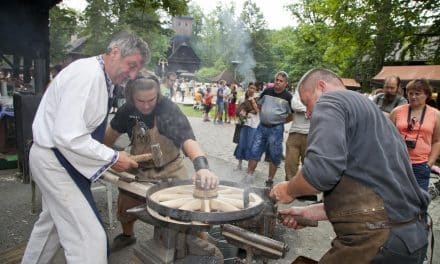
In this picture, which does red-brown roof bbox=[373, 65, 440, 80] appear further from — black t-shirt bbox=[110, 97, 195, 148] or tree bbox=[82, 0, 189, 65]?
black t-shirt bbox=[110, 97, 195, 148]

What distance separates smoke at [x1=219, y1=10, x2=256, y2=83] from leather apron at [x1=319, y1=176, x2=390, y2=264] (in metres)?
43.1

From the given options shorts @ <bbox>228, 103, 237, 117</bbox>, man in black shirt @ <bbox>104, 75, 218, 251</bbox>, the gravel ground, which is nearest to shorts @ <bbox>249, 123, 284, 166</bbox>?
the gravel ground

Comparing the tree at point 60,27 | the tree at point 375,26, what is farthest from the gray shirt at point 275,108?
the tree at point 60,27

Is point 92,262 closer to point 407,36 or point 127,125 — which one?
point 127,125

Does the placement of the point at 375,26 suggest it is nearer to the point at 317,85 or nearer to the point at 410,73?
the point at 410,73

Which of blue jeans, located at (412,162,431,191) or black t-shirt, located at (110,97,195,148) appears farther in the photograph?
blue jeans, located at (412,162,431,191)

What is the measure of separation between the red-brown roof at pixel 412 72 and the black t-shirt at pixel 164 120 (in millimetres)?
14324

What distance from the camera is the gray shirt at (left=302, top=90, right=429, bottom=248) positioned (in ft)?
5.74

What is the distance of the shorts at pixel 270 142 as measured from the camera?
6.17 metres

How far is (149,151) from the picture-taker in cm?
355

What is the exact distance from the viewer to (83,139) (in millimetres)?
2223

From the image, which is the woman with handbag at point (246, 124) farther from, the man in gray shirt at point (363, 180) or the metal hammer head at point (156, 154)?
the man in gray shirt at point (363, 180)

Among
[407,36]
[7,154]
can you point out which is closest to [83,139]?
[7,154]

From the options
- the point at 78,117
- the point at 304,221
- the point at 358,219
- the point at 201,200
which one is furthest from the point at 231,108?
the point at 358,219
